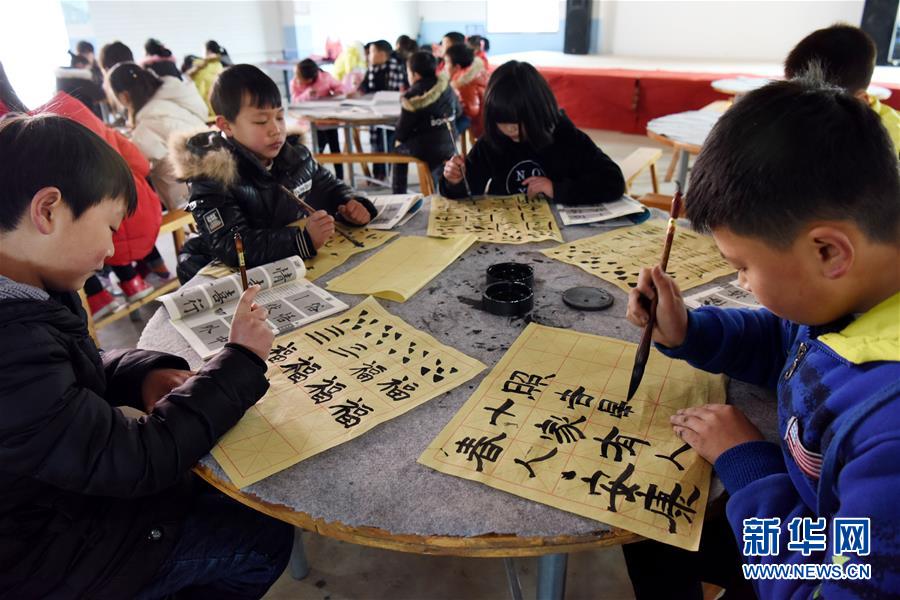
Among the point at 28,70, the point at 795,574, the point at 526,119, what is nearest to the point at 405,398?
the point at 795,574

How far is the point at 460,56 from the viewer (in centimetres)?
462

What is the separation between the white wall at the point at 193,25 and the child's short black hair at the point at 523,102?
22.2 feet

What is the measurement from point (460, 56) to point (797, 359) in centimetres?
441

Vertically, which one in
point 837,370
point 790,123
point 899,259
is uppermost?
point 790,123

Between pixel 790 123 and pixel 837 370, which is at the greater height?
pixel 790 123

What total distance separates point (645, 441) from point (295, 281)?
77 cm

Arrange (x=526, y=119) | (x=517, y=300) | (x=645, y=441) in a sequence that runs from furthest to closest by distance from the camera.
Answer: (x=526, y=119) < (x=517, y=300) < (x=645, y=441)

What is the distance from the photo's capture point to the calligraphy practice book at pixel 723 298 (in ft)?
3.48

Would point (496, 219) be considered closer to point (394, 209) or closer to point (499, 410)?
point (394, 209)

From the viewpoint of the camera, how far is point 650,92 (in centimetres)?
565

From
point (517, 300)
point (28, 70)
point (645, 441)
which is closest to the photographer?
point (645, 441)

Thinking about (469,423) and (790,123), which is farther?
(469,423)

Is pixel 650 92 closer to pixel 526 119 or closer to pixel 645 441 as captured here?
pixel 526 119

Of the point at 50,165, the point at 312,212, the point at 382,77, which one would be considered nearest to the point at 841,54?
the point at 312,212
